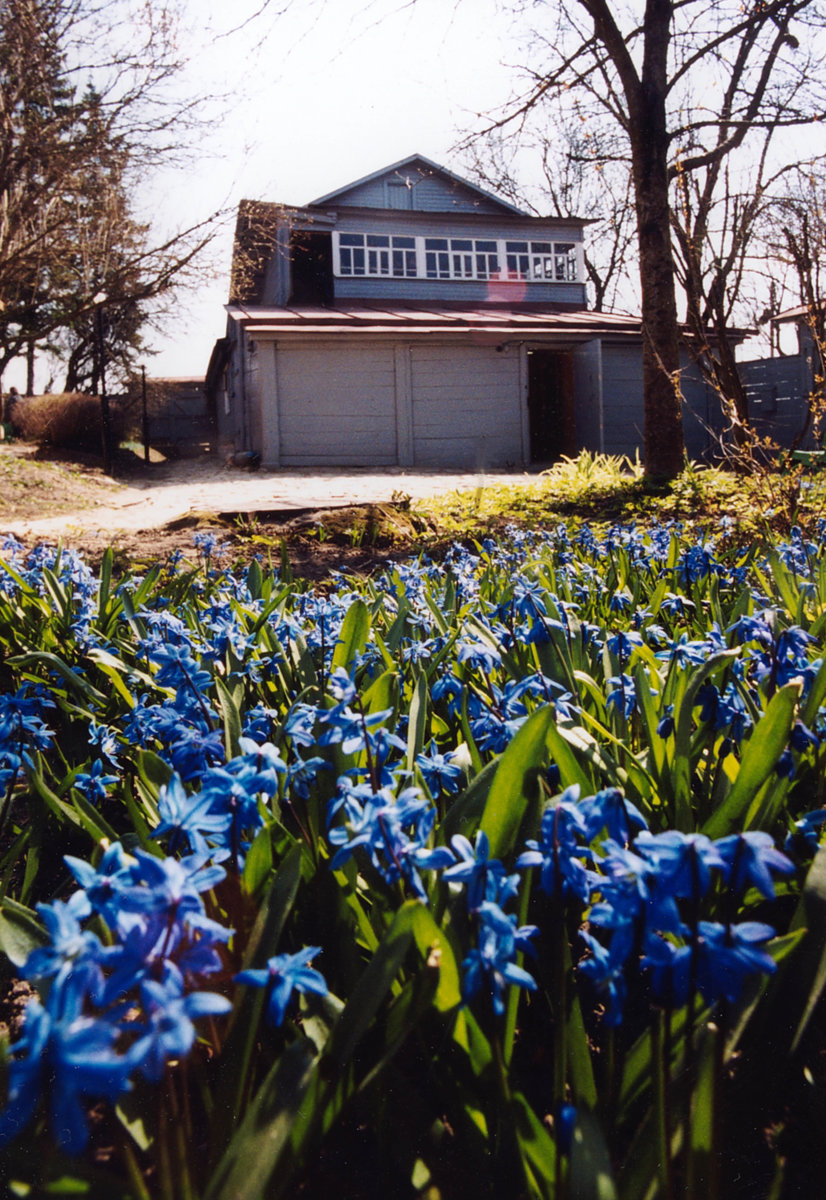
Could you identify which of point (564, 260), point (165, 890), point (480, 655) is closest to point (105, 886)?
point (165, 890)

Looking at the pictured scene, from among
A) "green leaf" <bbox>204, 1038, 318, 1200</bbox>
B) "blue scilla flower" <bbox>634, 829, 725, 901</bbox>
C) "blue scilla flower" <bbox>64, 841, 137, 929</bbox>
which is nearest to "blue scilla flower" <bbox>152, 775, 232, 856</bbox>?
"blue scilla flower" <bbox>64, 841, 137, 929</bbox>

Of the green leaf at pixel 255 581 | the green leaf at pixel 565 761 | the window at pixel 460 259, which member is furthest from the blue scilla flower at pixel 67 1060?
the window at pixel 460 259

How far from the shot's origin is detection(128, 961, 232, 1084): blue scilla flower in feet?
1.89

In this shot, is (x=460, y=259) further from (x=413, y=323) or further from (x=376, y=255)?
(x=413, y=323)

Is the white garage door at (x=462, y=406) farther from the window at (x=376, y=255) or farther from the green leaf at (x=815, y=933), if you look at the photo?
the green leaf at (x=815, y=933)

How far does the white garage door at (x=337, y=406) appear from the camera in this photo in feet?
66.4

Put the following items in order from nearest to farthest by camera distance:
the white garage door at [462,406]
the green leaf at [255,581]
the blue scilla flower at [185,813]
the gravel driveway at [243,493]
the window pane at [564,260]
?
the blue scilla flower at [185,813] < the green leaf at [255,581] < the gravel driveway at [243,493] < the white garage door at [462,406] < the window pane at [564,260]

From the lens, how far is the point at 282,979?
87 centimetres

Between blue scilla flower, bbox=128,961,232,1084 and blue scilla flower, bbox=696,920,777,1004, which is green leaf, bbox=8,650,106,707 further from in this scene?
blue scilla flower, bbox=696,920,777,1004

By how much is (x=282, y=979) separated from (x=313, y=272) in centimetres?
2573

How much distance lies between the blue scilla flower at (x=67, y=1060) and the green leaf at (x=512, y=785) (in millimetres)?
695

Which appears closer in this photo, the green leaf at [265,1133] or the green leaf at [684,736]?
the green leaf at [265,1133]

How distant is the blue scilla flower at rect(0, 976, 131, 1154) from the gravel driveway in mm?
7296

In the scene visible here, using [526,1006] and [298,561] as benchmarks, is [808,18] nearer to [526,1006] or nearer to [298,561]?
[298,561]
